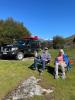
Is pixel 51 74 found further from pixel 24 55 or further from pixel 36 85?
pixel 24 55

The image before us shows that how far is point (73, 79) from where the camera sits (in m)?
13.9

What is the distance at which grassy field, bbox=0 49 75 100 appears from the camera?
1159 cm

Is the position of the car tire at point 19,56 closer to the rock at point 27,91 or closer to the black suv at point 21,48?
the black suv at point 21,48

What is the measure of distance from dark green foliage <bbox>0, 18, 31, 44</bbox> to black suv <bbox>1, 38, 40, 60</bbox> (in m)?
21.6

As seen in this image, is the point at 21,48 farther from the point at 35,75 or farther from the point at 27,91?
the point at 27,91

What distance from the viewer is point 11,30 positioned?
45.8 meters

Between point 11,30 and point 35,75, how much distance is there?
3188 centimetres

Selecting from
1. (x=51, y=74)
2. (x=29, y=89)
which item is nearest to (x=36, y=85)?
(x=29, y=89)

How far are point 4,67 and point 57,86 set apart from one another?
440 cm

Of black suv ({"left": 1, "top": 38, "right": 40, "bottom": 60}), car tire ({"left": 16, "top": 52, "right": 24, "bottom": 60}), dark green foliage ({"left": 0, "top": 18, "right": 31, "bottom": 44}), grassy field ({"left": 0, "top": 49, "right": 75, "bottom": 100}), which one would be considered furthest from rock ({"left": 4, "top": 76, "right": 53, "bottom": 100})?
dark green foliage ({"left": 0, "top": 18, "right": 31, "bottom": 44})

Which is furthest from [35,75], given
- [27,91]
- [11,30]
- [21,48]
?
[11,30]

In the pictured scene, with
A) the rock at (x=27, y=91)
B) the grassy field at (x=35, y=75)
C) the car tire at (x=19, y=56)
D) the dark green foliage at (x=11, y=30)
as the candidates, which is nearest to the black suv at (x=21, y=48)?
the car tire at (x=19, y=56)

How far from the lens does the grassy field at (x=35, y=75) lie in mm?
11594

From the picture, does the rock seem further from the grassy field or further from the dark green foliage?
the dark green foliage
